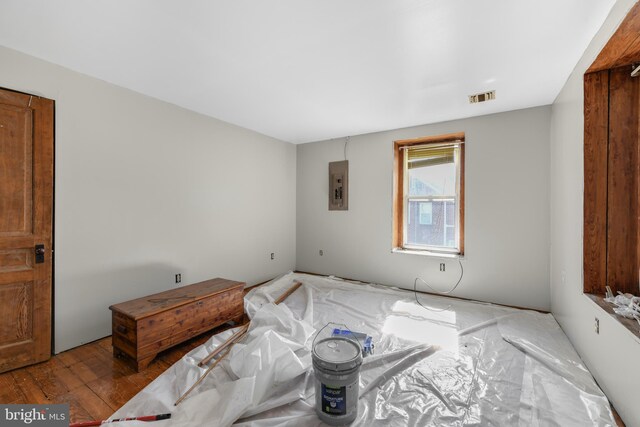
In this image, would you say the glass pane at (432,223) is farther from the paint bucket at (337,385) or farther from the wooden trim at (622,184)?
the paint bucket at (337,385)

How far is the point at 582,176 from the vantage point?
2189mm

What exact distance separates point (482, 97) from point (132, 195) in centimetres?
384

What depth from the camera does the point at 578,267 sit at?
Result: 7.49 ft

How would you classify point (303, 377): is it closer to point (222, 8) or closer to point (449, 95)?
point (222, 8)

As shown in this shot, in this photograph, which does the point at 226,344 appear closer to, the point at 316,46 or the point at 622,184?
the point at 316,46

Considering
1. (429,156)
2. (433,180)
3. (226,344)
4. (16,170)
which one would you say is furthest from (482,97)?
(16,170)

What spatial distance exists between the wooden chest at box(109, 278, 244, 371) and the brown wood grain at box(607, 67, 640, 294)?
3.30 meters

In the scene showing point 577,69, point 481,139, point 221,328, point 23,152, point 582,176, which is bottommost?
point 221,328

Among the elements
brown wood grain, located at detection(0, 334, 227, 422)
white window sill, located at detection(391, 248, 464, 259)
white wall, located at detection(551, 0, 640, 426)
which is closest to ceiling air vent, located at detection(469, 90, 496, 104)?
white wall, located at detection(551, 0, 640, 426)

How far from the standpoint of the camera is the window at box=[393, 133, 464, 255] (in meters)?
3.87

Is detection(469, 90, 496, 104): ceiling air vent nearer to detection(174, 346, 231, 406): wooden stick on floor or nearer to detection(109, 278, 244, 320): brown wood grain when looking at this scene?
detection(109, 278, 244, 320): brown wood grain

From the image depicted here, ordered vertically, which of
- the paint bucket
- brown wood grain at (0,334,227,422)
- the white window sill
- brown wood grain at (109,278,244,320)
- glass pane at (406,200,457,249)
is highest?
glass pane at (406,200,457,249)

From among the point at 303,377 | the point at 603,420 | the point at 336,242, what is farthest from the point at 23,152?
the point at 603,420

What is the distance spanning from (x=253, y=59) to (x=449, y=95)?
80.3 inches
